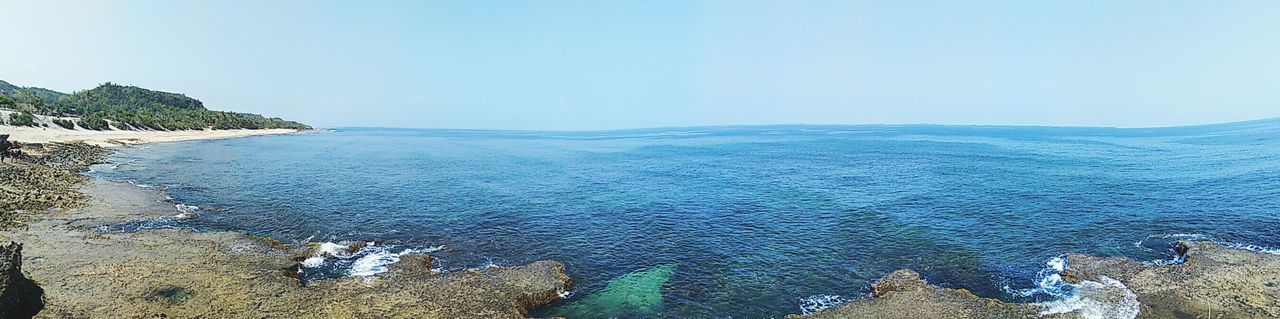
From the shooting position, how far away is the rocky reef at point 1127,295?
73.8 ft

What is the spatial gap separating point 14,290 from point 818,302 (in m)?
29.4

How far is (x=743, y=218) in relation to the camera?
143 feet

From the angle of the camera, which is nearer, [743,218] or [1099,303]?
[1099,303]

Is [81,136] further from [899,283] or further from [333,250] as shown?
[899,283]

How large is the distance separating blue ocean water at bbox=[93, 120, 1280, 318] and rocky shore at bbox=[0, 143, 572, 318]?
9.30 feet

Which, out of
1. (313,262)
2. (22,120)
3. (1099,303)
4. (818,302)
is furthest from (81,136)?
(1099,303)

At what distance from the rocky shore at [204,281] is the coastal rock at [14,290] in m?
Result: 0.03

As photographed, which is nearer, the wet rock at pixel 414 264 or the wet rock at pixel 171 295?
the wet rock at pixel 171 295

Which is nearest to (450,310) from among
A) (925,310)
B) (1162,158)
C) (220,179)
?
(925,310)

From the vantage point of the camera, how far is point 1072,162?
8819 centimetres

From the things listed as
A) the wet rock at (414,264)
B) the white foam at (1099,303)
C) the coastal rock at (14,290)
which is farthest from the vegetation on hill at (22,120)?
the white foam at (1099,303)

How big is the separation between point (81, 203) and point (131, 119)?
118 metres

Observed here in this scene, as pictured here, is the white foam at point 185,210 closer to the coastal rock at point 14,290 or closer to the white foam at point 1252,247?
the coastal rock at point 14,290

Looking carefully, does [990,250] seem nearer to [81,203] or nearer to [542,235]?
[542,235]
